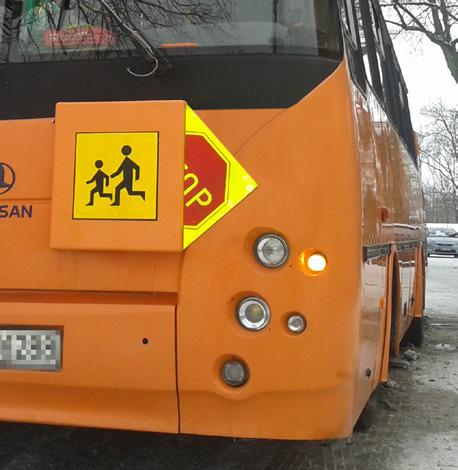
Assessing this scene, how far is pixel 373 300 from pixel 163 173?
1.26m

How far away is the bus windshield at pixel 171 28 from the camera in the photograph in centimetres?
284

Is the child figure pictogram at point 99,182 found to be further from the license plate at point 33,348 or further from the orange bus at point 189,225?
the license plate at point 33,348

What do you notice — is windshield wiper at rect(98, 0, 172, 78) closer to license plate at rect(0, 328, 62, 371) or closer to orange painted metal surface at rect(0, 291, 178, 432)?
orange painted metal surface at rect(0, 291, 178, 432)

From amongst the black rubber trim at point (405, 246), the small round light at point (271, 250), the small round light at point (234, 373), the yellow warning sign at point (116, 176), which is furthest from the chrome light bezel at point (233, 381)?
the black rubber trim at point (405, 246)

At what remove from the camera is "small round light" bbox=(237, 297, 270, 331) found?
2.68 metres

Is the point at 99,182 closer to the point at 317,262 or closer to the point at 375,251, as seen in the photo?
the point at 317,262

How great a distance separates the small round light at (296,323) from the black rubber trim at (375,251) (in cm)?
44

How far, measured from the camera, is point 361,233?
2.74m

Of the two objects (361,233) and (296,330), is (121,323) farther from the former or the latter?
(361,233)

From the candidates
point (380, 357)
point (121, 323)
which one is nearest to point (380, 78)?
point (380, 357)

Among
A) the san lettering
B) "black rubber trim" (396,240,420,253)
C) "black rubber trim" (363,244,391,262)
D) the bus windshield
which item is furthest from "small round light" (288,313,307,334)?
"black rubber trim" (396,240,420,253)

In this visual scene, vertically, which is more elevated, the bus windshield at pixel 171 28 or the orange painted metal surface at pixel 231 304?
the bus windshield at pixel 171 28

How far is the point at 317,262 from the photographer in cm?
265

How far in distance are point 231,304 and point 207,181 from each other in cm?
55
